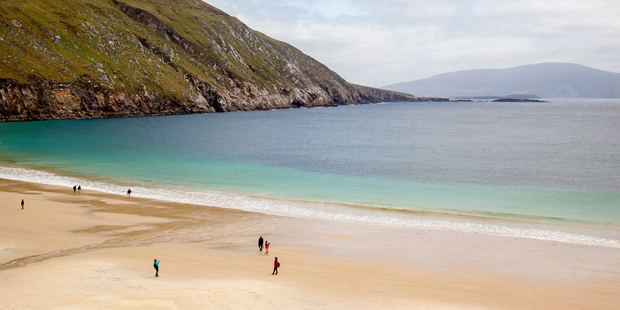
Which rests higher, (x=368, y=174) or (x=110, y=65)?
(x=110, y=65)

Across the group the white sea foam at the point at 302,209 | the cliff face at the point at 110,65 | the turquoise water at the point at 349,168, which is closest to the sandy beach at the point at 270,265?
the white sea foam at the point at 302,209

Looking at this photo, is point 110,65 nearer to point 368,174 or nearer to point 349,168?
point 349,168

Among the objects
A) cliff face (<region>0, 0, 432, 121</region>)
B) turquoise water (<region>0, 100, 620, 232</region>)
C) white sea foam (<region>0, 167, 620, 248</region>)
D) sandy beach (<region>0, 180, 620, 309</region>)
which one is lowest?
sandy beach (<region>0, 180, 620, 309</region>)

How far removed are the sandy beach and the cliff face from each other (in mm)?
89983

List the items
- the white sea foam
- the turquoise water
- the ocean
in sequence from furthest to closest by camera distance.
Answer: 1. the turquoise water
2. the ocean
3. the white sea foam

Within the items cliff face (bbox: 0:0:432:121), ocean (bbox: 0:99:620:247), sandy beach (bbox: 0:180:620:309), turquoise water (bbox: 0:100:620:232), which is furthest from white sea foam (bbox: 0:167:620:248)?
cliff face (bbox: 0:0:432:121)

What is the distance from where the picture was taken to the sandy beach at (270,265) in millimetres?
17156

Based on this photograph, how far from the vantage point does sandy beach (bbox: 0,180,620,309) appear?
56.3ft

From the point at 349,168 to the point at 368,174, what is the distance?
4.67m

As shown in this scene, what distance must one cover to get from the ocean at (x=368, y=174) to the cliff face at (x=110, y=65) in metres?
23.5

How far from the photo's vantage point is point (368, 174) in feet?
163

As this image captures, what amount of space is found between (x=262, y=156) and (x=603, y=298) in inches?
1982

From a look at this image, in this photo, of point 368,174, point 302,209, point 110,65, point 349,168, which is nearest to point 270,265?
point 302,209

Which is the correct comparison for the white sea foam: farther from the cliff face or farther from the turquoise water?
the cliff face
